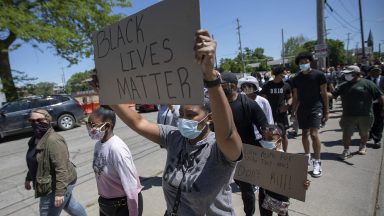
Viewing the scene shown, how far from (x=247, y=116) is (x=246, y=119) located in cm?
4

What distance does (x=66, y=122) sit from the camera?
13.9 metres

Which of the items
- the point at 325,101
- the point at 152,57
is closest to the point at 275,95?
the point at 325,101

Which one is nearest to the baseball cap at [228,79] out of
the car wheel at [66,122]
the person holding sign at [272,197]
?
the person holding sign at [272,197]

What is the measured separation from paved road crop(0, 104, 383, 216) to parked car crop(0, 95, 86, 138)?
4.46 m

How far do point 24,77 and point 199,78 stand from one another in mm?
17666

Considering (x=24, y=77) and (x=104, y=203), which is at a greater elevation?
(x=24, y=77)

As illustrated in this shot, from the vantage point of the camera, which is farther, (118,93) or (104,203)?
(104,203)

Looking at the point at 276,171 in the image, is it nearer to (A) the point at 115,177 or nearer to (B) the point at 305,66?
(A) the point at 115,177

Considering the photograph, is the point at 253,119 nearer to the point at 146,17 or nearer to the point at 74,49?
the point at 146,17

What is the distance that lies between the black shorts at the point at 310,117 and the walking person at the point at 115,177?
3.52m

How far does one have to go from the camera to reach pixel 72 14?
56.7 ft

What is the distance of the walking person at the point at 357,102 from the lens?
5.96 meters

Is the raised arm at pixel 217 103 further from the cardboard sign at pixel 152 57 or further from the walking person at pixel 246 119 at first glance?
the walking person at pixel 246 119

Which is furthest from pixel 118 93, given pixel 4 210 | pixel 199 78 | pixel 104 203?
pixel 4 210
